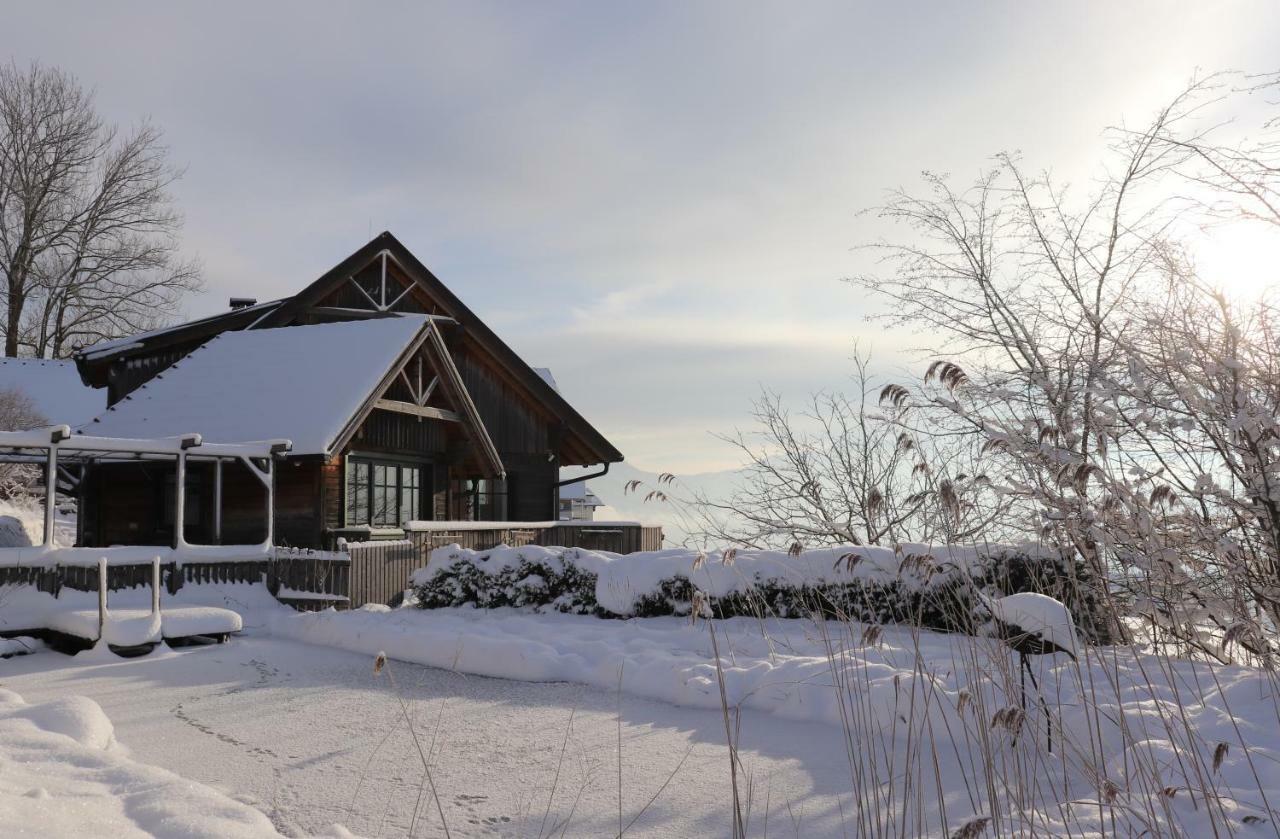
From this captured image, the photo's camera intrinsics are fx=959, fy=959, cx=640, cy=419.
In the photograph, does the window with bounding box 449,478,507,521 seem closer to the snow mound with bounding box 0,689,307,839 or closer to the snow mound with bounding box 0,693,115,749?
the snow mound with bounding box 0,693,115,749

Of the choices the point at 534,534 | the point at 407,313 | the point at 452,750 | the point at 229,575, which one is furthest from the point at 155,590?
the point at 407,313

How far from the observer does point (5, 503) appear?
990 inches

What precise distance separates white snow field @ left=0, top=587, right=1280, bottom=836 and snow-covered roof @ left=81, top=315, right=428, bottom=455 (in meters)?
6.05

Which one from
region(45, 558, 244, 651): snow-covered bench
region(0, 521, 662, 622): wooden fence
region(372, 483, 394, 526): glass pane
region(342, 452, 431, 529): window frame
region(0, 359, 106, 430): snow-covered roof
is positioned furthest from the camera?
region(0, 359, 106, 430): snow-covered roof

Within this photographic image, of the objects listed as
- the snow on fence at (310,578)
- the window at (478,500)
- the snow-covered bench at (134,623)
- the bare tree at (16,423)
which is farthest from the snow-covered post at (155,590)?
the bare tree at (16,423)

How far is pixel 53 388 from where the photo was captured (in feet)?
101

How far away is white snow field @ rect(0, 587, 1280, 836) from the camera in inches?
167

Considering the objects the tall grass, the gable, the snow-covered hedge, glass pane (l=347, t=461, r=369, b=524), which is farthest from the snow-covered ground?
the gable

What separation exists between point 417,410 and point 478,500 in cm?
530

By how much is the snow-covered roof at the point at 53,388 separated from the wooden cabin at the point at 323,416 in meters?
7.80

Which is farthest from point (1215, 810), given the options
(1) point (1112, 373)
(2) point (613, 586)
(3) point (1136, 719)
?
(2) point (613, 586)

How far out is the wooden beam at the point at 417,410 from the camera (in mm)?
17016

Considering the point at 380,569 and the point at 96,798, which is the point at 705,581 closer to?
the point at 380,569

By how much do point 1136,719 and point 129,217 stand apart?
37.3 meters
